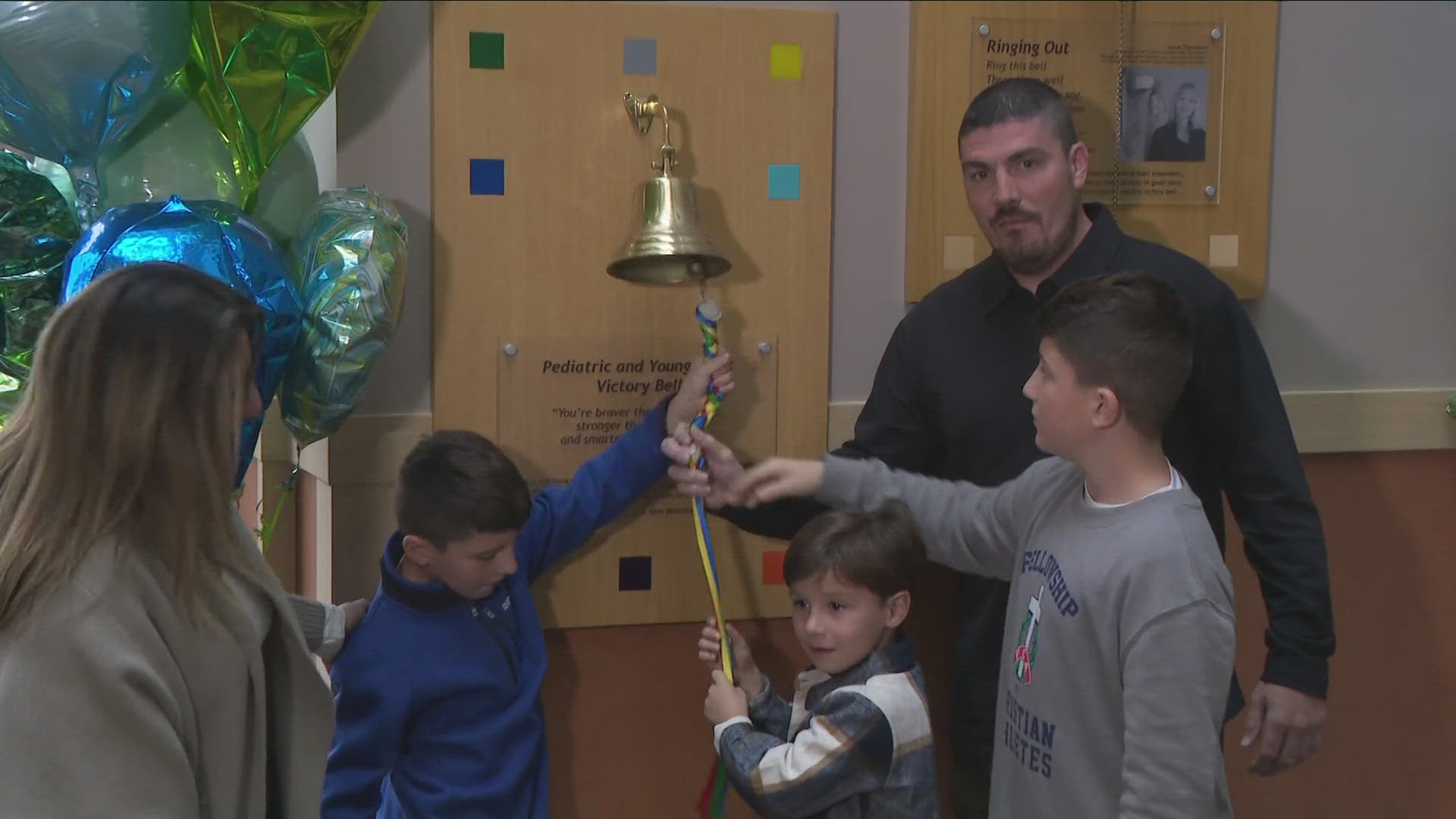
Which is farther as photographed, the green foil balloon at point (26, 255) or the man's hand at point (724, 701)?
the man's hand at point (724, 701)

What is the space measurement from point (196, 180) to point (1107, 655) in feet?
4.37

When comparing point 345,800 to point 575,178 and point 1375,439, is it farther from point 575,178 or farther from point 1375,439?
point 1375,439

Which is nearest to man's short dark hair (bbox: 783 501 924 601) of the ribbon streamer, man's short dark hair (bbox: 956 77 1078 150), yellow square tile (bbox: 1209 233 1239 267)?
the ribbon streamer

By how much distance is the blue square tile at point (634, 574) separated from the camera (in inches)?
80.0

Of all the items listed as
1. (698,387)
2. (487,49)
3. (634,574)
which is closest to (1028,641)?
(698,387)

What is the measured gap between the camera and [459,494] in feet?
5.48

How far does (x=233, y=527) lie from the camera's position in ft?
4.42

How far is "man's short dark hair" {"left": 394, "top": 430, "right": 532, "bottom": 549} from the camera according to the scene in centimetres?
167

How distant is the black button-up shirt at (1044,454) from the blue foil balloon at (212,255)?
734mm

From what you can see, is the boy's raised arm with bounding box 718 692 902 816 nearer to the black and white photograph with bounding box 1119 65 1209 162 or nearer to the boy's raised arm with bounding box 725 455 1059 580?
the boy's raised arm with bounding box 725 455 1059 580

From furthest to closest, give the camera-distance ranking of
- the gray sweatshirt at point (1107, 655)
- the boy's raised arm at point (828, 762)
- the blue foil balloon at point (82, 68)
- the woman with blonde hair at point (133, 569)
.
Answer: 1. the boy's raised arm at point (828, 762)
2. the blue foil balloon at point (82, 68)
3. the gray sweatshirt at point (1107, 655)
4. the woman with blonde hair at point (133, 569)

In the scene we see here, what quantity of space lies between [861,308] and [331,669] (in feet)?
3.38

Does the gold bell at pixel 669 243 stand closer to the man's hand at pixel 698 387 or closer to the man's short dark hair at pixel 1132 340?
the man's hand at pixel 698 387

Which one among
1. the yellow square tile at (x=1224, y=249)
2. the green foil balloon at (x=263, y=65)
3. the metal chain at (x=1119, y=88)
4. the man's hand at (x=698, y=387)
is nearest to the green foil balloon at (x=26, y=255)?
the green foil balloon at (x=263, y=65)
